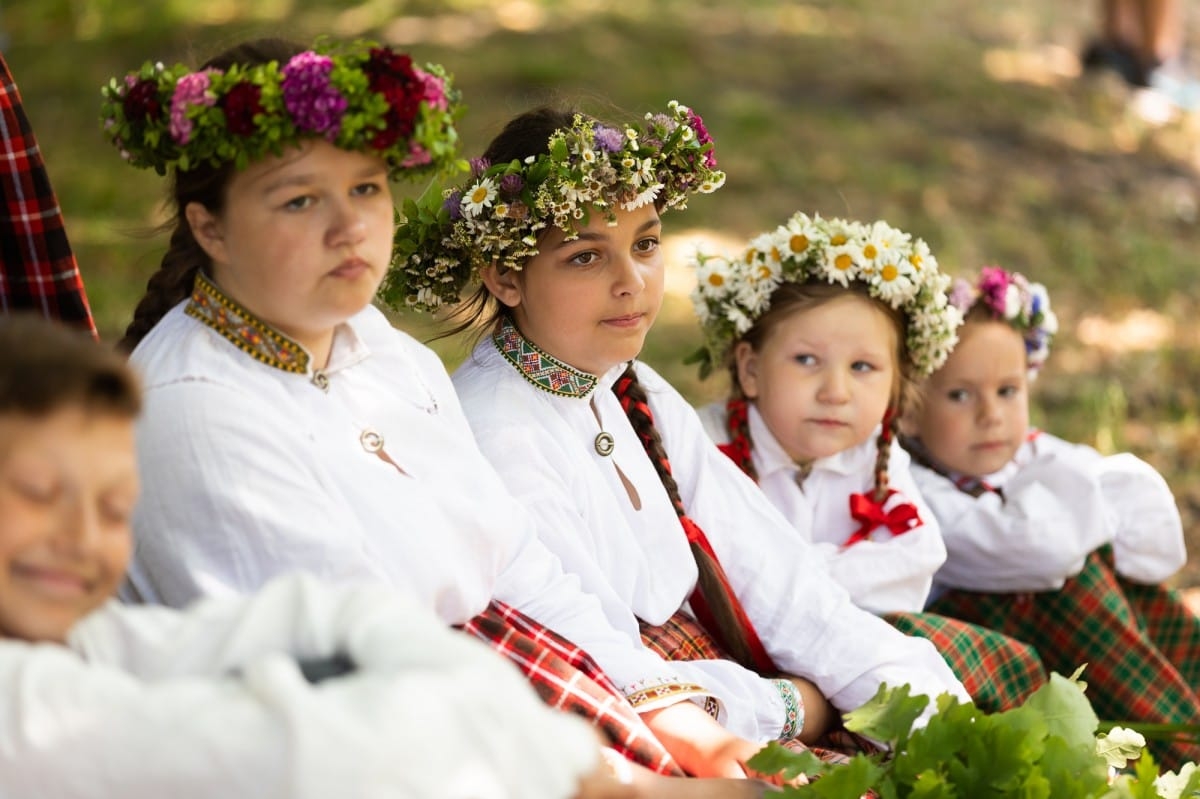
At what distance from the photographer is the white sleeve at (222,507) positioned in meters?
2.25

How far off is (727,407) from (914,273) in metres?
0.58

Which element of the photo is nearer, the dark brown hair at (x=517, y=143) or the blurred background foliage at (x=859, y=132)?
the dark brown hair at (x=517, y=143)

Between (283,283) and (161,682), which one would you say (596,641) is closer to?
(283,283)

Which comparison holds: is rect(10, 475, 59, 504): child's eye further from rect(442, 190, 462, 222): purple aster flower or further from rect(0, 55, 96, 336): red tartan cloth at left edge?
rect(442, 190, 462, 222): purple aster flower

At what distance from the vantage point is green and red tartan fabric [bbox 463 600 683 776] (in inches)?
100.0

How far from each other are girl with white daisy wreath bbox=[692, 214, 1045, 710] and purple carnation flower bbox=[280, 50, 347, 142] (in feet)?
5.27

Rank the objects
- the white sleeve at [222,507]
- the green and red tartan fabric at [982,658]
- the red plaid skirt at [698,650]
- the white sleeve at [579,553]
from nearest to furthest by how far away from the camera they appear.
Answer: the white sleeve at [222,507], the white sleeve at [579,553], the red plaid skirt at [698,650], the green and red tartan fabric at [982,658]

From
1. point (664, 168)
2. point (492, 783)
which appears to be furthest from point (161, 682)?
point (664, 168)

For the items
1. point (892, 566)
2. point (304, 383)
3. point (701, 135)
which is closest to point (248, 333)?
point (304, 383)

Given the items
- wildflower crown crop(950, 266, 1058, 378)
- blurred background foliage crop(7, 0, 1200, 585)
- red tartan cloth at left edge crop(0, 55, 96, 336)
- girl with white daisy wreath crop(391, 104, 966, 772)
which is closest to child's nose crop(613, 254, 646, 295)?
girl with white daisy wreath crop(391, 104, 966, 772)

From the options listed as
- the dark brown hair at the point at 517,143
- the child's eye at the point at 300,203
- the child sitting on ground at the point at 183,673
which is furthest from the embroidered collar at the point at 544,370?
the child sitting on ground at the point at 183,673

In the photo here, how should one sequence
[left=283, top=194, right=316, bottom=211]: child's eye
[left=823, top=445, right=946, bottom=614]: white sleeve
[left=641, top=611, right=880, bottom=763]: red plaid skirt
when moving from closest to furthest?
[left=283, top=194, right=316, bottom=211]: child's eye, [left=641, top=611, right=880, bottom=763]: red plaid skirt, [left=823, top=445, right=946, bottom=614]: white sleeve

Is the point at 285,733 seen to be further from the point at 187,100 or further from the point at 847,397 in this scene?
the point at 847,397

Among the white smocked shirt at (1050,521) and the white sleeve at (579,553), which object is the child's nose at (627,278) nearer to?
the white sleeve at (579,553)
